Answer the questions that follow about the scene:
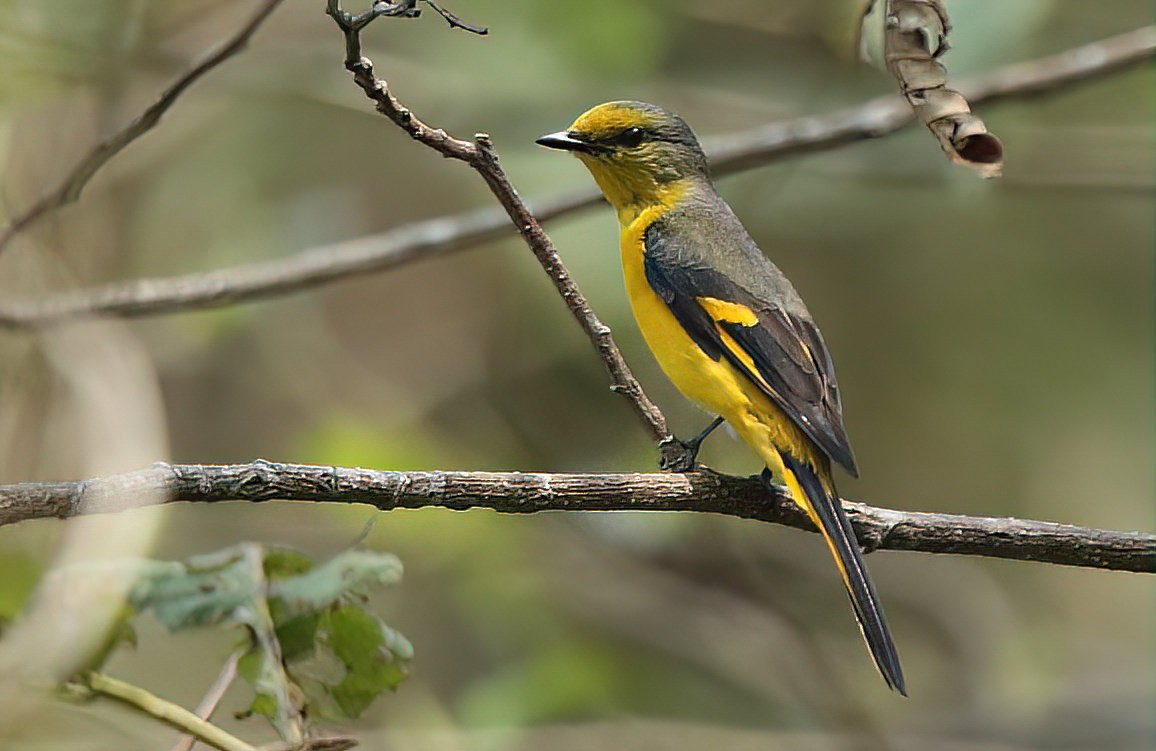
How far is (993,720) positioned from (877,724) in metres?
0.43

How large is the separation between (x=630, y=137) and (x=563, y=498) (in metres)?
1.47

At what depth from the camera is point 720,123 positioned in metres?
5.84

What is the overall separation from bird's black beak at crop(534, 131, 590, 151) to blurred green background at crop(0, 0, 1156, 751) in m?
0.75

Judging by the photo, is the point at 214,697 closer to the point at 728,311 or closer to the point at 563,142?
the point at 728,311

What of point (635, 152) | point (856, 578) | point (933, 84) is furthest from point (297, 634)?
point (635, 152)

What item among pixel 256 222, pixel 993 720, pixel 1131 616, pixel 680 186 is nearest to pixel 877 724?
pixel 993 720

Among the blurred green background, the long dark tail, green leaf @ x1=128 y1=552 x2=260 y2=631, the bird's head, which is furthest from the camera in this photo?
the blurred green background

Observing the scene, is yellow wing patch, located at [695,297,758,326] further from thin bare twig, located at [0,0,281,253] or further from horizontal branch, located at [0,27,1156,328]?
thin bare twig, located at [0,0,281,253]

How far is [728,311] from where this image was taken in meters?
3.21

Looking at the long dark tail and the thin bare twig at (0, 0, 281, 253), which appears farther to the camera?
the thin bare twig at (0, 0, 281, 253)

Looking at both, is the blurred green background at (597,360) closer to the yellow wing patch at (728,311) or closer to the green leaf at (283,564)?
the yellow wing patch at (728,311)

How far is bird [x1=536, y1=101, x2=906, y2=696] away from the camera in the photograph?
2812mm

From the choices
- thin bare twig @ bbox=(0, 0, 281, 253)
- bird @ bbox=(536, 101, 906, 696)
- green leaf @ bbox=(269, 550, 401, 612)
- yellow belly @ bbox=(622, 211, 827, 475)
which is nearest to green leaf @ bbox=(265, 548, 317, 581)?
green leaf @ bbox=(269, 550, 401, 612)

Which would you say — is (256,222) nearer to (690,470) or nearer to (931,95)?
(690,470)
